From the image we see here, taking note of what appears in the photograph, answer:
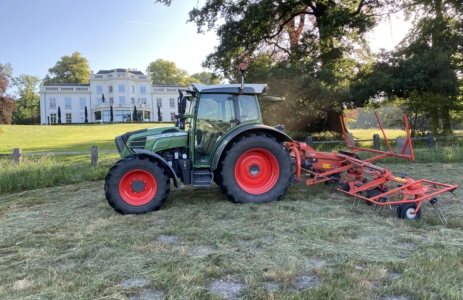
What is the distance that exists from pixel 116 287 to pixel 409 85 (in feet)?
40.8

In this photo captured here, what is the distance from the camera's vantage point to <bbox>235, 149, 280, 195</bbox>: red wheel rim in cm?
527

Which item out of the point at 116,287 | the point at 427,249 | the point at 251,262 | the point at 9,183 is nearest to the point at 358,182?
the point at 427,249

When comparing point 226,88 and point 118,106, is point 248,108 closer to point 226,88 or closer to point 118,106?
point 226,88

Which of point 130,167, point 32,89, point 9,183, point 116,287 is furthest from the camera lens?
point 32,89

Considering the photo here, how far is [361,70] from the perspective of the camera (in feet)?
45.4

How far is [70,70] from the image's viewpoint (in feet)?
208

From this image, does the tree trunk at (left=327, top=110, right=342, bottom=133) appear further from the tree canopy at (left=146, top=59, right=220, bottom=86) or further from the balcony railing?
the tree canopy at (left=146, top=59, right=220, bottom=86)

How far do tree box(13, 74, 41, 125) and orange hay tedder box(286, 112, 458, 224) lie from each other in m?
61.2

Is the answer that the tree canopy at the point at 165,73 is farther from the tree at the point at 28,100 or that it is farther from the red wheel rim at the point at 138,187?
the red wheel rim at the point at 138,187

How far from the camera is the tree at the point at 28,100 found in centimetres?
5612

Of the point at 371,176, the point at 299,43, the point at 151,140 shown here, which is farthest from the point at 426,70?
the point at 151,140

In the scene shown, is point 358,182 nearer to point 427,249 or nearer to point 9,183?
point 427,249

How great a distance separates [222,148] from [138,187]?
1363 millimetres

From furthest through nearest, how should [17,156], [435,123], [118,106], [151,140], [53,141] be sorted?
1. [118,106]
2. [53,141]
3. [435,123]
4. [17,156]
5. [151,140]
